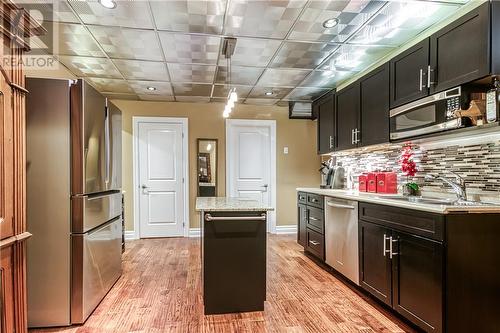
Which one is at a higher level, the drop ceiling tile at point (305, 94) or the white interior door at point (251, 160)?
the drop ceiling tile at point (305, 94)

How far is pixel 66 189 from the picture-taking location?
2.24 meters

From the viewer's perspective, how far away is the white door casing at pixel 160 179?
17.0ft

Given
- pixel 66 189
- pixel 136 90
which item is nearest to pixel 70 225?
pixel 66 189

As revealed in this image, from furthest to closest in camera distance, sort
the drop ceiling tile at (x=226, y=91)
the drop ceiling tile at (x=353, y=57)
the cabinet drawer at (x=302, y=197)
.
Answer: the drop ceiling tile at (x=226, y=91), the cabinet drawer at (x=302, y=197), the drop ceiling tile at (x=353, y=57)

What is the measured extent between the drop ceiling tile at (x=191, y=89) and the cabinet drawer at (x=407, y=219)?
2.87 m

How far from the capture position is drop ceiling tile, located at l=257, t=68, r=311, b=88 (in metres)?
3.77

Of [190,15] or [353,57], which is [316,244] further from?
[190,15]

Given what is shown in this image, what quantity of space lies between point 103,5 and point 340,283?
3380 millimetres

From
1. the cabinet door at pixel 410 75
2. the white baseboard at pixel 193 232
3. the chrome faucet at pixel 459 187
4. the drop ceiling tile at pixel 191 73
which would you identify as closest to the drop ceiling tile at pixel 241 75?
the drop ceiling tile at pixel 191 73

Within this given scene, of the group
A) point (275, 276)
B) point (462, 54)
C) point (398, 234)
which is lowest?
point (275, 276)

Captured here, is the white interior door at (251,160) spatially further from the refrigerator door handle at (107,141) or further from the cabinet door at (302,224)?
the refrigerator door handle at (107,141)

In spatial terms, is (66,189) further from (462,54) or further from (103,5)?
(462,54)

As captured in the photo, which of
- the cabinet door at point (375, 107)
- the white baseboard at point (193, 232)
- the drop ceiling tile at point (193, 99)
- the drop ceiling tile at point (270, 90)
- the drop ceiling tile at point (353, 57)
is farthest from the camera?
the white baseboard at point (193, 232)

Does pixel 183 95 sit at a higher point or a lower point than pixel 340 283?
higher
